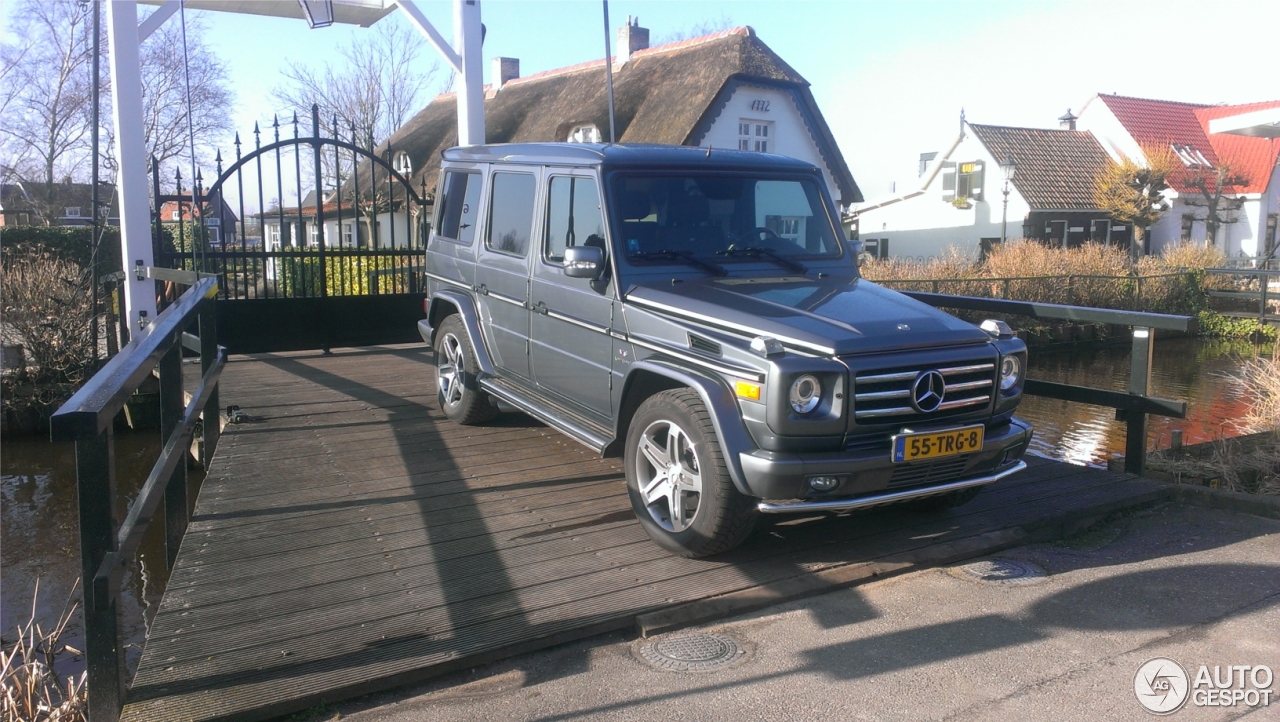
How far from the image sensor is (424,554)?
4691 millimetres

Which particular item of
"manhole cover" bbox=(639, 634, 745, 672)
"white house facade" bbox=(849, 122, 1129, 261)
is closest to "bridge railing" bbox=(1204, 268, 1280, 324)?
"white house facade" bbox=(849, 122, 1129, 261)

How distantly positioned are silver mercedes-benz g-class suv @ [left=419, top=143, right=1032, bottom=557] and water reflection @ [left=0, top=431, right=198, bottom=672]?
266cm

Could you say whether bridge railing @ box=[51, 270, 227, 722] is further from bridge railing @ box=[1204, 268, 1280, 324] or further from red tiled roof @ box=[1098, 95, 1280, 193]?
red tiled roof @ box=[1098, 95, 1280, 193]

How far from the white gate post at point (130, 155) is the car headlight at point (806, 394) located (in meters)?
6.75

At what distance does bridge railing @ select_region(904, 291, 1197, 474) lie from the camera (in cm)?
590

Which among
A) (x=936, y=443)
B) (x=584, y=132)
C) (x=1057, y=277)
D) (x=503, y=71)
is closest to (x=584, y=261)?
(x=936, y=443)

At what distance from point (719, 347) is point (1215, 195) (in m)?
43.2

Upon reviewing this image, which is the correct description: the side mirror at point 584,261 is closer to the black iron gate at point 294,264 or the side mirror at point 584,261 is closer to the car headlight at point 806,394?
the car headlight at point 806,394

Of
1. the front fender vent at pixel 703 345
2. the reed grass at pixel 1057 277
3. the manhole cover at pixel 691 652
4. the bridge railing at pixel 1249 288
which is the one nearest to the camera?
the manhole cover at pixel 691 652

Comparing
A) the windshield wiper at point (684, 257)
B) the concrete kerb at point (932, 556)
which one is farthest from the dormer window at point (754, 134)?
the windshield wiper at point (684, 257)

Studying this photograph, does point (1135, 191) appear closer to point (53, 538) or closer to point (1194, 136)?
point (1194, 136)

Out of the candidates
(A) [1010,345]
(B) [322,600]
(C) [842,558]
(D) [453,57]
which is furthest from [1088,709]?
(D) [453,57]

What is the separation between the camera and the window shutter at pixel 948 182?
3956cm

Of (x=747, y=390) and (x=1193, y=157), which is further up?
(x=1193, y=157)
